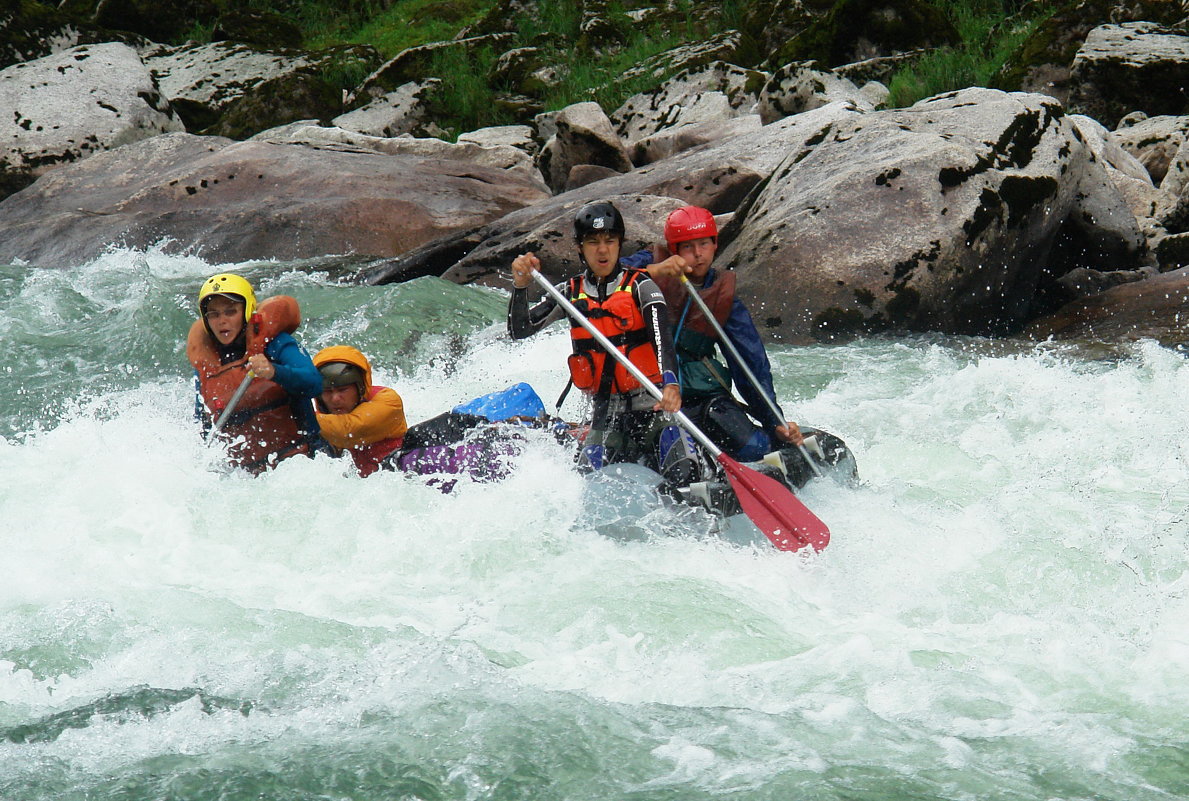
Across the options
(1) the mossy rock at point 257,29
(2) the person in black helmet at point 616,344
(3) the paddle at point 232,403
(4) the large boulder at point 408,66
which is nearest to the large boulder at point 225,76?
(4) the large boulder at point 408,66

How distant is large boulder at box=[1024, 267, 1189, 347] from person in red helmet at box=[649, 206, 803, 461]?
376 centimetres

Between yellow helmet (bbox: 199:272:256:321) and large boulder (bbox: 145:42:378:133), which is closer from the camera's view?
yellow helmet (bbox: 199:272:256:321)

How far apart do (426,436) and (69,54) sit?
42.3ft

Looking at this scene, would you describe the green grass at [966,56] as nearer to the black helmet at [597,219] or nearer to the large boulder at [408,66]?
the large boulder at [408,66]

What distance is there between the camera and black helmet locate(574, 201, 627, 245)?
479cm

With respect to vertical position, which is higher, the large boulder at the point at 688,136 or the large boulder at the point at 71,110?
the large boulder at the point at 71,110

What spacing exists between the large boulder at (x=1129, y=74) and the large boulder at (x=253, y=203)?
6.04 m

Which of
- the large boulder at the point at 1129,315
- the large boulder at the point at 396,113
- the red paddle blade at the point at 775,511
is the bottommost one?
the large boulder at the point at 396,113

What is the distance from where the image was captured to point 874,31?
645 inches

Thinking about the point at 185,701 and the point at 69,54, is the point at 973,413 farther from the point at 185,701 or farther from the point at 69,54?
the point at 69,54

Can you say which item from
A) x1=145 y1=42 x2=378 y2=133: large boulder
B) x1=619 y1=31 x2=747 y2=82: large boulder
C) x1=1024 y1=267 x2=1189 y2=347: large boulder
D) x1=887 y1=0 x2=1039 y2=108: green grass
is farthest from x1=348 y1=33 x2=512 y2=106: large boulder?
x1=1024 y1=267 x2=1189 y2=347: large boulder

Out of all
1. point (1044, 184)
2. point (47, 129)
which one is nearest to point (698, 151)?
point (1044, 184)

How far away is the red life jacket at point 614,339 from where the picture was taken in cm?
496

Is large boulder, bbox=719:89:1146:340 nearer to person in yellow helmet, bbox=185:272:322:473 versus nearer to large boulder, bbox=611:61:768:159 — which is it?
person in yellow helmet, bbox=185:272:322:473
